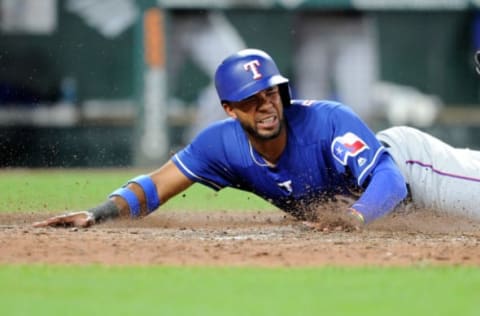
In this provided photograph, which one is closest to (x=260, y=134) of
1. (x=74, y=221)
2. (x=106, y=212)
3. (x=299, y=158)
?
(x=299, y=158)

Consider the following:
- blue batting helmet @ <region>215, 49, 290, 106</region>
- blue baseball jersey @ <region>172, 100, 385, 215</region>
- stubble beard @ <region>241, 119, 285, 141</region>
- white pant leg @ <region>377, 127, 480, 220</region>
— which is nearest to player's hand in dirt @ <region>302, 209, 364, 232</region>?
blue baseball jersey @ <region>172, 100, 385, 215</region>

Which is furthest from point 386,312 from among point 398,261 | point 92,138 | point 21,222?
point 92,138

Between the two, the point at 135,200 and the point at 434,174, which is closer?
the point at 135,200

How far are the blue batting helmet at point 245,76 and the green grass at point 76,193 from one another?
2.04 m

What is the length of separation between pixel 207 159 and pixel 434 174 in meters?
1.35

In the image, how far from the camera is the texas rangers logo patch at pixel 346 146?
19.0ft

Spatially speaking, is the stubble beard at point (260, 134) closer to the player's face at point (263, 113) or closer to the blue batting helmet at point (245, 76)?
the player's face at point (263, 113)

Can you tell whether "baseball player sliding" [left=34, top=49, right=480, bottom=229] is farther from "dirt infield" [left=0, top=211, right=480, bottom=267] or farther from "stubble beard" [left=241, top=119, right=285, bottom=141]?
"dirt infield" [left=0, top=211, right=480, bottom=267]

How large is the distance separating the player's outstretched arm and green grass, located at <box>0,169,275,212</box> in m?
1.47

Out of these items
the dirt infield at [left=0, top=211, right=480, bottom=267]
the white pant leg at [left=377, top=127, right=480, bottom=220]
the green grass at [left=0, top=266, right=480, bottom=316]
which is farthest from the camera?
the white pant leg at [left=377, top=127, right=480, bottom=220]

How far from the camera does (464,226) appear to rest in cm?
662

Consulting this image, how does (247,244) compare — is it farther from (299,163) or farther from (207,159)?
(207,159)

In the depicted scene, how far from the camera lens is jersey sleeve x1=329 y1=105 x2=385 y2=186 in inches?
227

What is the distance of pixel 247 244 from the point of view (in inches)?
218
